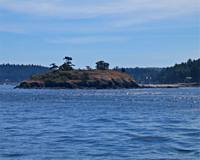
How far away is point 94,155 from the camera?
3384 centimetres

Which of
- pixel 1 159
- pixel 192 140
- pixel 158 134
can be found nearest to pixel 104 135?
pixel 158 134

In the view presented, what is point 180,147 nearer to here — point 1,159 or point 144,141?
point 144,141

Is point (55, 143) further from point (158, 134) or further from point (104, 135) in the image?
point (158, 134)

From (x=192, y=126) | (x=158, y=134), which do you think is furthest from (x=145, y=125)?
(x=158, y=134)

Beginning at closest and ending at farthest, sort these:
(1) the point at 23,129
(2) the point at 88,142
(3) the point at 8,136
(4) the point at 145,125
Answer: (2) the point at 88,142
(3) the point at 8,136
(1) the point at 23,129
(4) the point at 145,125

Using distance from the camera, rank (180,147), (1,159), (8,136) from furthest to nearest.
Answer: (8,136) → (180,147) → (1,159)

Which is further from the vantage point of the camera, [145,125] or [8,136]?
[145,125]

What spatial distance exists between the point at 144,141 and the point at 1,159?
38.7ft

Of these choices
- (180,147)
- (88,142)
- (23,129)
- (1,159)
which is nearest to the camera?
(1,159)

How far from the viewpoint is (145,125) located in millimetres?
54438

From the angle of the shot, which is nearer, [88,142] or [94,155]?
[94,155]

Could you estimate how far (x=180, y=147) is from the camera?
37062mm

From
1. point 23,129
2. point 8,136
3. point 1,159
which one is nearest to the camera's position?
point 1,159

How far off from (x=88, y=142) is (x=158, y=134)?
7.76 m
